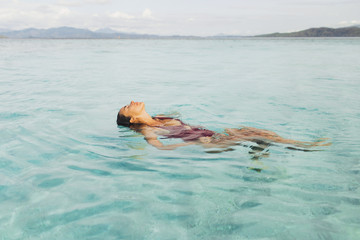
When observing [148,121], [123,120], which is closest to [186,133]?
[148,121]

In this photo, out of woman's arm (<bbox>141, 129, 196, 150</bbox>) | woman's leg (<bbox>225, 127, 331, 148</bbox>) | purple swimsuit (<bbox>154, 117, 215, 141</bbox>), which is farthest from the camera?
purple swimsuit (<bbox>154, 117, 215, 141</bbox>)

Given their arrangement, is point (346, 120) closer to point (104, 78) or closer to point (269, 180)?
point (269, 180)

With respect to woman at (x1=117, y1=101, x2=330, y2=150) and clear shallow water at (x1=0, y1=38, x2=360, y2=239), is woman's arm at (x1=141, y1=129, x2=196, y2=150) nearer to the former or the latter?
woman at (x1=117, y1=101, x2=330, y2=150)

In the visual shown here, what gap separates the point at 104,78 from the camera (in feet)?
50.5

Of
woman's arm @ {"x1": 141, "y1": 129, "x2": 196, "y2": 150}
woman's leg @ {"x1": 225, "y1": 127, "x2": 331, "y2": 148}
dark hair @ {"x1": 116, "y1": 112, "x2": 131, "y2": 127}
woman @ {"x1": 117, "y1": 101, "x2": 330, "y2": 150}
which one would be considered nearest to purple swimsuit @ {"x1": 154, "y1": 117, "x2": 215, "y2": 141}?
woman @ {"x1": 117, "y1": 101, "x2": 330, "y2": 150}

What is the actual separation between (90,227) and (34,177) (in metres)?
1.64

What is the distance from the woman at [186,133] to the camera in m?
4.80

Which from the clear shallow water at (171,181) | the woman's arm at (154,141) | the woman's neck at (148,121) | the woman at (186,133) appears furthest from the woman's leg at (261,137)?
the woman's neck at (148,121)

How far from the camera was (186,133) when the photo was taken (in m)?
5.10

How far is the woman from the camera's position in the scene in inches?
189

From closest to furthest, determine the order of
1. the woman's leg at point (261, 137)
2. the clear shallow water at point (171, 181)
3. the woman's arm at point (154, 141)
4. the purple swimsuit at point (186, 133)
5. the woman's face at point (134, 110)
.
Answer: the clear shallow water at point (171, 181) → the woman's leg at point (261, 137) → the woman's arm at point (154, 141) → the purple swimsuit at point (186, 133) → the woman's face at point (134, 110)

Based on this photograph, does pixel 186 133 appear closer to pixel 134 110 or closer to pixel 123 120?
pixel 134 110

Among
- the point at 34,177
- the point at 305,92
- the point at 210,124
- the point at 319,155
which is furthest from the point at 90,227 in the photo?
the point at 305,92

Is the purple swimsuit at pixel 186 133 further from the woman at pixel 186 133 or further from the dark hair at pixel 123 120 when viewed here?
the dark hair at pixel 123 120
